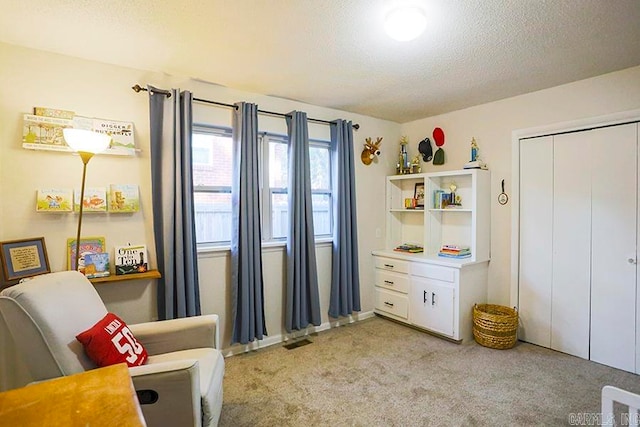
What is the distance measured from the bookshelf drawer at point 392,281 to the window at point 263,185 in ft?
2.67

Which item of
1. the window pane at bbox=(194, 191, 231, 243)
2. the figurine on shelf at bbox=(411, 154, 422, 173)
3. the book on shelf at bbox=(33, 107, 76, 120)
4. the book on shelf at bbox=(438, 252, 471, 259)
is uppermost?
the book on shelf at bbox=(33, 107, 76, 120)

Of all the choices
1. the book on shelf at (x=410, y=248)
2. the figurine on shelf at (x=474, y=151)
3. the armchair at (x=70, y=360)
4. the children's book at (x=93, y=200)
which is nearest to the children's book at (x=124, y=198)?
the children's book at (x=93, y=200)

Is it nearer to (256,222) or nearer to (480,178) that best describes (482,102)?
(480,178)

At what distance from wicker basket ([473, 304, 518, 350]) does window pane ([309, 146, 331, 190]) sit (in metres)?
2.03

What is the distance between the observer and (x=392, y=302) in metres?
3.75

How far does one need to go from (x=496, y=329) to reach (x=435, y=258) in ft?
2.79

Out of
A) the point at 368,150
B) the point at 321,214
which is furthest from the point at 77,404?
the point at 368,150

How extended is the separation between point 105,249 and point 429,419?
98.4 inches

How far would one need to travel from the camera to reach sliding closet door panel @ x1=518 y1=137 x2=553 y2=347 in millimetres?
3037

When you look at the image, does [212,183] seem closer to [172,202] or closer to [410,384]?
[172,202]

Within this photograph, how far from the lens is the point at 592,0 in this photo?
171cm

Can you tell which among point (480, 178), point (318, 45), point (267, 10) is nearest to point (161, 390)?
point (267, 10)

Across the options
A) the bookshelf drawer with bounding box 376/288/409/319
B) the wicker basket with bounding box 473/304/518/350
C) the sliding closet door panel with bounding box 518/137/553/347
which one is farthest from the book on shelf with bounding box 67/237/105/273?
the sliding closet door panel with bounding box 518/137/553/347

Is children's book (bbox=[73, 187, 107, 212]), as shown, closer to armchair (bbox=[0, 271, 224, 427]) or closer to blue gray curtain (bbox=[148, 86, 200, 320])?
blue gray curtain (bbox=[148, 86, 200, 320])
